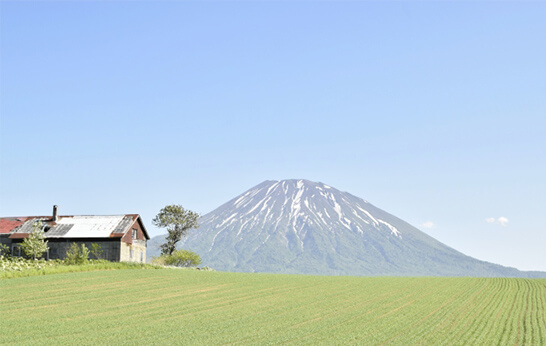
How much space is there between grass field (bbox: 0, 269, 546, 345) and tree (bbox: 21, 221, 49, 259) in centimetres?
2121

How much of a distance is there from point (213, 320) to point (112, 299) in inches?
446

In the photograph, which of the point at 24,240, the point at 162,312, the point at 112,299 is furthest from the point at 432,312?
the point at 24,240

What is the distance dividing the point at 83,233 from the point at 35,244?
5.81 meters

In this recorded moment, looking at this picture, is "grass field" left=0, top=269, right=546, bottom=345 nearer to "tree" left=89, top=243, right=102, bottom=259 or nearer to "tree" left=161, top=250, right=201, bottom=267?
"tree" left=89, top=243, right=102, bottom=259

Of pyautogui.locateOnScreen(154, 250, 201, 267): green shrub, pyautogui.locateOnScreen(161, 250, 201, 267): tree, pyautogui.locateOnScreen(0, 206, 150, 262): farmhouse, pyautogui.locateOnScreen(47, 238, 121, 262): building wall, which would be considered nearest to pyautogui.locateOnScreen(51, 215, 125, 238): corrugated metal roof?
pyautogui.locateOnScreen(0, 206, 150, 262): farmhouse

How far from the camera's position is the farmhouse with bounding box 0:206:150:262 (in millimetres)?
73812

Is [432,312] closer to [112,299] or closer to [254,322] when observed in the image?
[254,322]

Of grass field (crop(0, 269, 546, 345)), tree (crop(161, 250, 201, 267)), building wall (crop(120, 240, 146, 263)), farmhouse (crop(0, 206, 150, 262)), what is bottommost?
grass field (crop(0, 269, 546, 345))

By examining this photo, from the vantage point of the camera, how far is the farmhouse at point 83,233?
73.8 m

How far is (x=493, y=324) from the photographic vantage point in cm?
3100

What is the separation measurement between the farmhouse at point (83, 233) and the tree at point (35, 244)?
1.38m

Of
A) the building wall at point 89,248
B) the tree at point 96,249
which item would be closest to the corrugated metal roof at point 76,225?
the building wall at point 89,248

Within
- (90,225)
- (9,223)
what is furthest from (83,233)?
(9,223)

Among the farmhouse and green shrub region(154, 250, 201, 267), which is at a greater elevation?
the farmhouse
